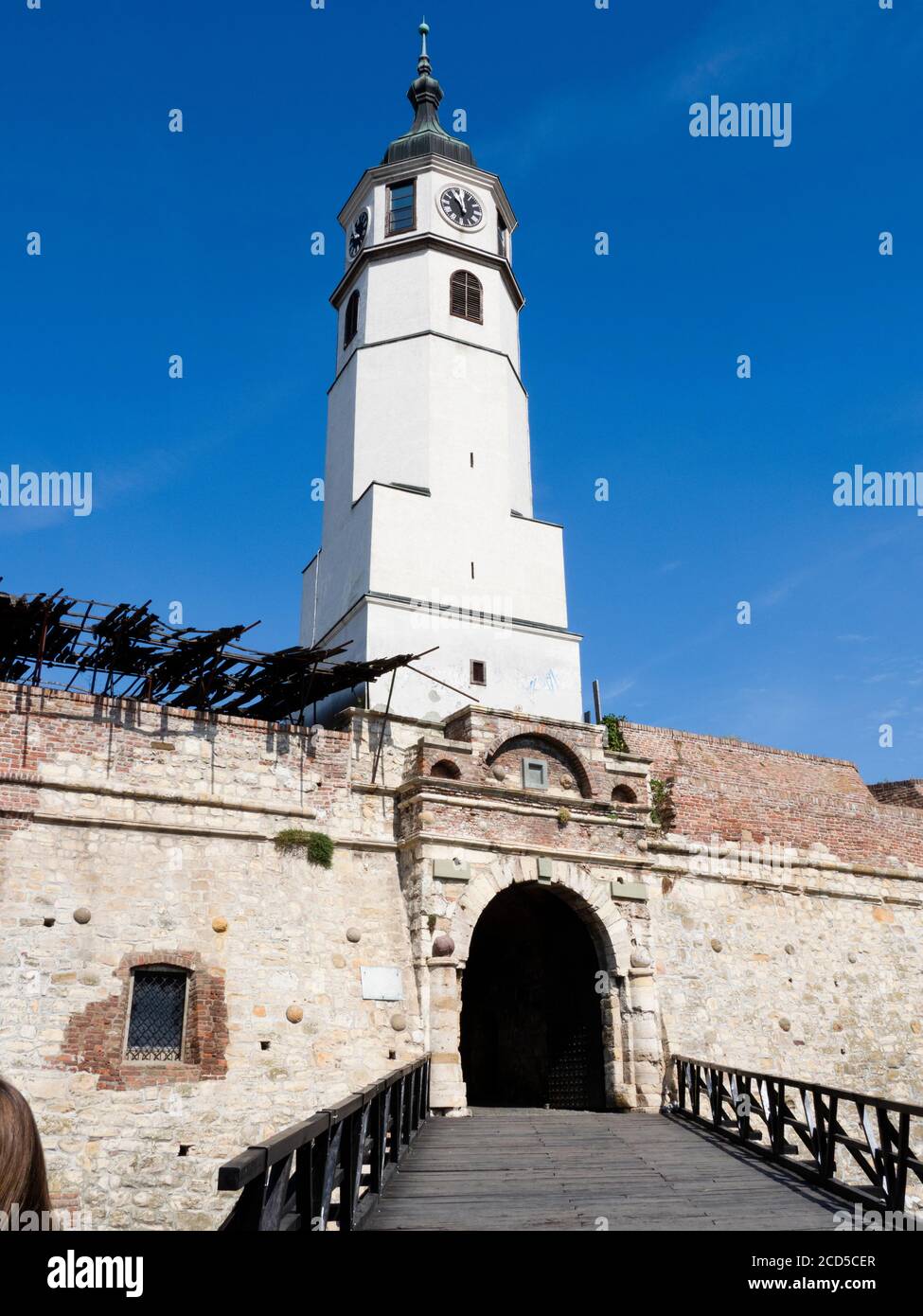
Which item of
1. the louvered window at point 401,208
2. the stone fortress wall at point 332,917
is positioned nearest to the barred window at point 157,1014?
the stone fortress wall at point 332,917

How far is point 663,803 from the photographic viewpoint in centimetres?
1964

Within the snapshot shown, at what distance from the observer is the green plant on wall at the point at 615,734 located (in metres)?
19.7

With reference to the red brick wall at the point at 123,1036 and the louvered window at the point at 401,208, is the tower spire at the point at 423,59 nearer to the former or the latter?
the louvered window at the point at 401,208

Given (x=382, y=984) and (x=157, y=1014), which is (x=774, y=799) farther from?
(x=157, y=1014)

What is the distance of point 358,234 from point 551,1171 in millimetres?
20340

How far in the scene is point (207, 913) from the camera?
14250 millimetres

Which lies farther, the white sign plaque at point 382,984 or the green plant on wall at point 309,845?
the green plant on wall at point 309,845

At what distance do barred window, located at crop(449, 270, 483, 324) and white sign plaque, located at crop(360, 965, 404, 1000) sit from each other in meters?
13.9

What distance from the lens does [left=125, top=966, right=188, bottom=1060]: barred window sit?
43.5 feet

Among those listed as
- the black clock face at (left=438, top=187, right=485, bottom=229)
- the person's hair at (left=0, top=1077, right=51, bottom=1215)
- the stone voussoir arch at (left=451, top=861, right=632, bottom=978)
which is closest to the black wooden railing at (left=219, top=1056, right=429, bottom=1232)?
the person's hair at (left=0, top=1077, right=51, bottom=1215)

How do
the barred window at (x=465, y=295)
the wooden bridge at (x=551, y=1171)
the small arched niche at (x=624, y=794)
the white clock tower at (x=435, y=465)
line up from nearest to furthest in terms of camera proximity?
the wooden bridge at (x=551, y=1171) < the small arched niche at (x=624, y=794) < the white clock tower at (x=435, y=465) < the barred window at (x=465, y=295)

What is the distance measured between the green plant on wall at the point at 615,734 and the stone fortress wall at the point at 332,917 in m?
0.25
